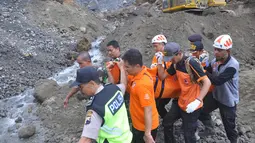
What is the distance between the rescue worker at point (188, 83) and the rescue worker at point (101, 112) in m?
1.26

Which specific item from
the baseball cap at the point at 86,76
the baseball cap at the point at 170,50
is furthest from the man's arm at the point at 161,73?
the baseball cap at the point at 86,76

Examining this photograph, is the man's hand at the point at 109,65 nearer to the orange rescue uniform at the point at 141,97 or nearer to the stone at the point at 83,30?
the orange rescue uniform at the point at 141,97

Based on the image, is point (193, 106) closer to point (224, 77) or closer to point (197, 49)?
point (224, 77)

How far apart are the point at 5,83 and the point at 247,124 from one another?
7.65 m

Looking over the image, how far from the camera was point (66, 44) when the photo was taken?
534 inches

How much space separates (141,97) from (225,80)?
1.23 metres

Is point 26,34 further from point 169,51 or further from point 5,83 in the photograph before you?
point 169,51

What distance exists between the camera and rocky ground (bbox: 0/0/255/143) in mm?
6164

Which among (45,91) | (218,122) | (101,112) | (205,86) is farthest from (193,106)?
(45,91)

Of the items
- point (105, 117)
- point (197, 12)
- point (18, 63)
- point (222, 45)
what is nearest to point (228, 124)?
point (222, 45)

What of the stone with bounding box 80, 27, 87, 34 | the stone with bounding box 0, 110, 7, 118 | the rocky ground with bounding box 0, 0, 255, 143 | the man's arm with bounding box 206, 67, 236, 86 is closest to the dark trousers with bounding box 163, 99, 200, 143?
the man's arm with bounding box 206, 67, 236, 86

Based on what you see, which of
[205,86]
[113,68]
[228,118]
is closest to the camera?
[205,86]

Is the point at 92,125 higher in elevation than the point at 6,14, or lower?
higher

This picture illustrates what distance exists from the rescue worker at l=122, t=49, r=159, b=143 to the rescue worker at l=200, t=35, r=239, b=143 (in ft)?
3.30
